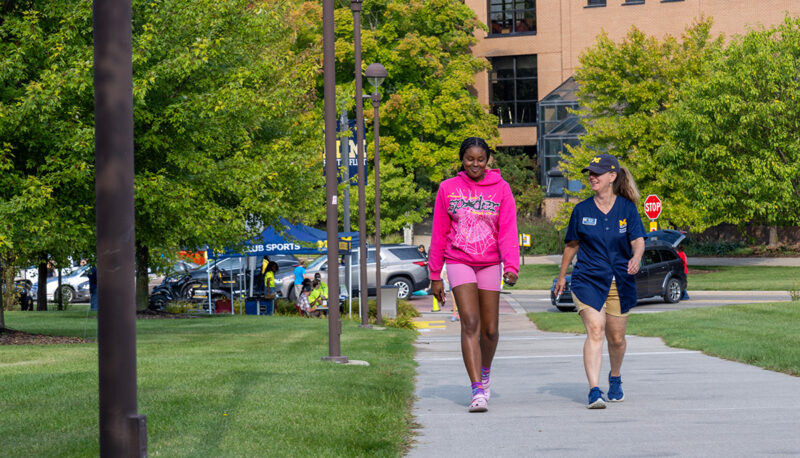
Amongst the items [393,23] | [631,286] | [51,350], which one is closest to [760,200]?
[393,23]

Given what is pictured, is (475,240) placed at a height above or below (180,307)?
above

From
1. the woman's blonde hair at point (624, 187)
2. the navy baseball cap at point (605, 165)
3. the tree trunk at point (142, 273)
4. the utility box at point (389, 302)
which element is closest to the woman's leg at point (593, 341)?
the woman's blonde hair at point (624, 187)

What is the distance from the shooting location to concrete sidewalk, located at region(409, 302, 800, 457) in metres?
5.93

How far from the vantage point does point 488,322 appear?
7.66 metres

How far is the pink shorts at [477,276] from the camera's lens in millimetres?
7492

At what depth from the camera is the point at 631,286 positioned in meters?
7.68

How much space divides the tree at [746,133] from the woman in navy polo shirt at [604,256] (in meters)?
32.4

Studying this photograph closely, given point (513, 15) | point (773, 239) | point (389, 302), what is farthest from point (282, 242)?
point (513, 15)

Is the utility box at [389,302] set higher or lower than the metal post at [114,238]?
lower

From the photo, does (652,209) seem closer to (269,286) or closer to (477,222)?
(269,286)

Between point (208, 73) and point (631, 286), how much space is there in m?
12.8

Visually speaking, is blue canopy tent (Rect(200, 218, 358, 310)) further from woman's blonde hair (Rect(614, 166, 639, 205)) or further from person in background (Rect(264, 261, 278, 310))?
woman's blonde hair (Rect(614, 166, 639, 205))

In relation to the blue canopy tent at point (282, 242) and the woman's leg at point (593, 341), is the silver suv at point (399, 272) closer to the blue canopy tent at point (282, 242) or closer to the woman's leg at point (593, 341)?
the blue canopy tent at point (282, 242)

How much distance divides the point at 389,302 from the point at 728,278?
19.9 metres
